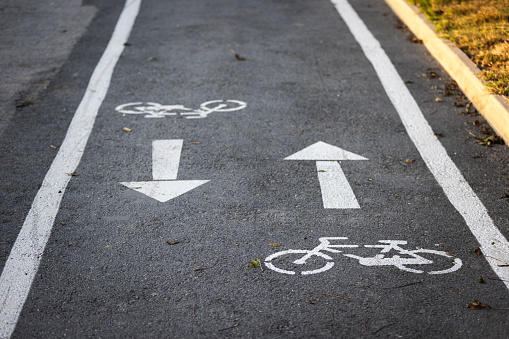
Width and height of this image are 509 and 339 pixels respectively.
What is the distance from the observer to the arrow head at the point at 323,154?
4.63m

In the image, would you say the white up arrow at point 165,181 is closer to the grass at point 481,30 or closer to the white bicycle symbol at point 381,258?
the white bicycle symbol at point 381,258

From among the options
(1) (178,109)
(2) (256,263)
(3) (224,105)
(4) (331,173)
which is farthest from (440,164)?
(1) (178,109)

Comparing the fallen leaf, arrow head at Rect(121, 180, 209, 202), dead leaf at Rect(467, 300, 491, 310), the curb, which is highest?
the curb

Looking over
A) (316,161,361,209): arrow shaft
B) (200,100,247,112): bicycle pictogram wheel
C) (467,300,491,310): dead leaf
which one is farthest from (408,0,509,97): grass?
(467,300,491,310): dead leaf

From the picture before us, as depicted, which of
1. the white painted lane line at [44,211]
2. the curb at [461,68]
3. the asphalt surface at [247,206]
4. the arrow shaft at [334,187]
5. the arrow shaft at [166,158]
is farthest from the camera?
the curb at [461,68]

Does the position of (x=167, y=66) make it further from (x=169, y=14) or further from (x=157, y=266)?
(x=157, y=266)

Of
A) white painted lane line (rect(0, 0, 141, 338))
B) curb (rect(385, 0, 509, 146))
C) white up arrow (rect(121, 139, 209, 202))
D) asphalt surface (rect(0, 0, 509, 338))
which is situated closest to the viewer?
asphalt surface (rect(0, 0, 509, 338))

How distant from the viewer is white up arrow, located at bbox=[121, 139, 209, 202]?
13.5 ft

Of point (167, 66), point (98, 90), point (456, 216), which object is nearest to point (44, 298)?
point (456, 216)

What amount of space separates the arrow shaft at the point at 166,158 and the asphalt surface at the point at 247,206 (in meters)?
0.06

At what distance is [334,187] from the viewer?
4.20 metres

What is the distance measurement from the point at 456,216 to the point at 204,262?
1895 mm

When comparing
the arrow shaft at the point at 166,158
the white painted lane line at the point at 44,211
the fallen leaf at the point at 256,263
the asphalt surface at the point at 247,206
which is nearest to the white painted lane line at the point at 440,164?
the asphalt surface at the point at 247,206

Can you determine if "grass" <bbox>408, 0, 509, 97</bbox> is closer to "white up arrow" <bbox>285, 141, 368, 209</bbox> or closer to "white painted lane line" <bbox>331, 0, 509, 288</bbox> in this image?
"white painted lane line" <bbox>331, 0, 509, 288</bbox>
